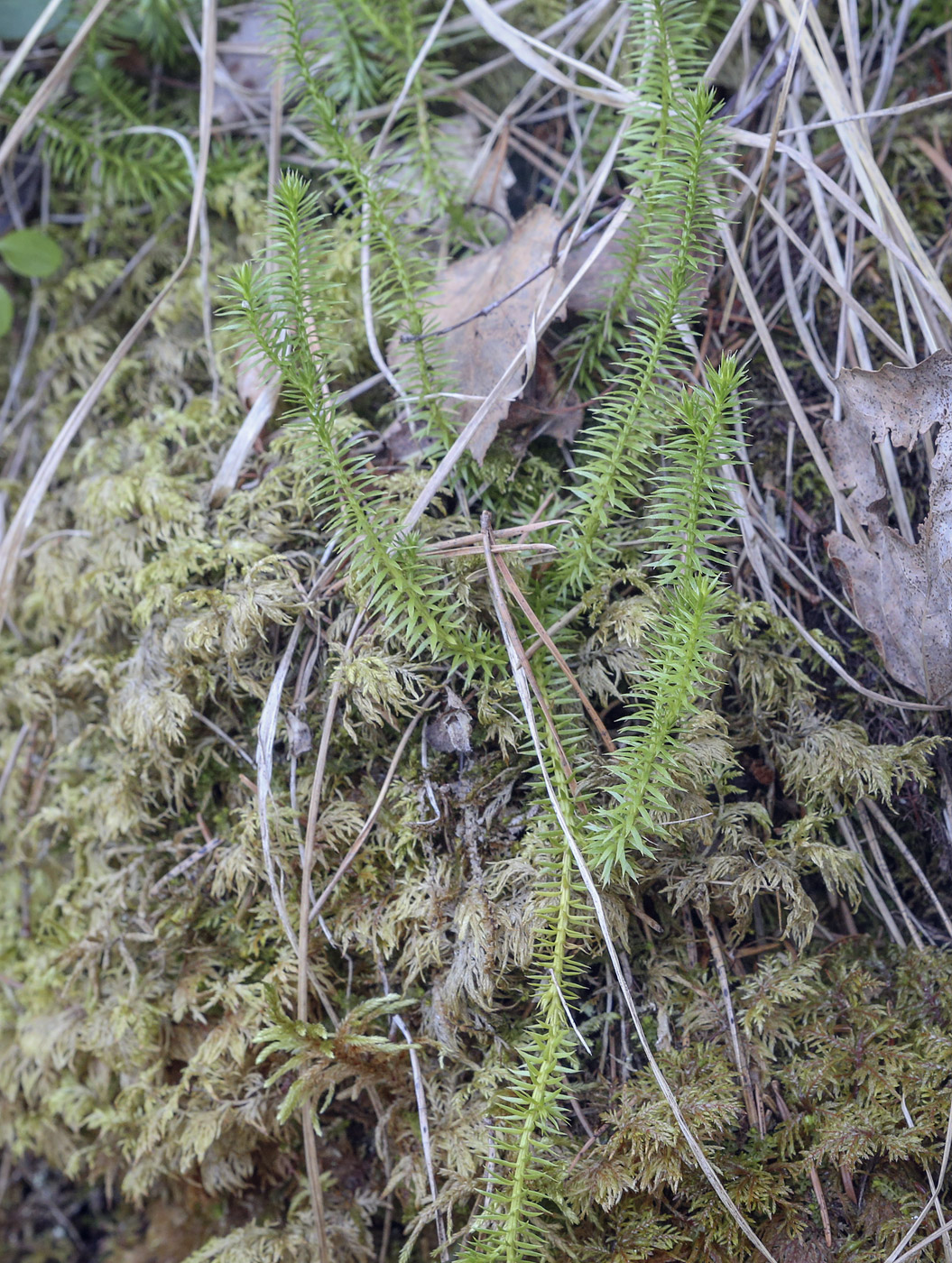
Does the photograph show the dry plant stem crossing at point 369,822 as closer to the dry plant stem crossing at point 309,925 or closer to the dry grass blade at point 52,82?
the dry plant stem crossing at point 309,925

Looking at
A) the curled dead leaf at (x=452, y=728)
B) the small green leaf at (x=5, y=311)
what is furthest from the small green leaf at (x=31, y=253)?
the curled dead leaf at (x=452, y=728)

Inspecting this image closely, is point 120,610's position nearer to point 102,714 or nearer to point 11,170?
point 102,714

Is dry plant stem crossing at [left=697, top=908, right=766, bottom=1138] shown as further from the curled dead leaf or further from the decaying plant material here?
the curled dead leaf

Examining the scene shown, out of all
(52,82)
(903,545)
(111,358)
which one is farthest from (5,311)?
Answer: (903,545)

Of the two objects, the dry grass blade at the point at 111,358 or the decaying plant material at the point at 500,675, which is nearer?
the decaying plant material at the point at 500,675

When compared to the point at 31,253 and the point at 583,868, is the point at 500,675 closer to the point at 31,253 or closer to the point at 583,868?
the point at 583,868
